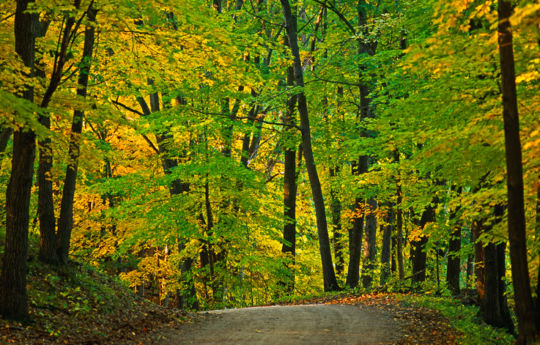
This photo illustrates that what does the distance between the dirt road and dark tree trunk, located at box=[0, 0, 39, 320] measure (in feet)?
9.48

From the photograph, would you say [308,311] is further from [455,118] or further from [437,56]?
[437,56]

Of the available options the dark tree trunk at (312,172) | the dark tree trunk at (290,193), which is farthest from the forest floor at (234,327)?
the dark tree trunk at (290,193)

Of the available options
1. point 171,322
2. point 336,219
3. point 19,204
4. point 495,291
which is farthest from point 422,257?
point 19,204

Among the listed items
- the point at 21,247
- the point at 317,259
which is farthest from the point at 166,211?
the point at 317,259

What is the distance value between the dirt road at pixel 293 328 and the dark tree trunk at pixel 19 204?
289 cm

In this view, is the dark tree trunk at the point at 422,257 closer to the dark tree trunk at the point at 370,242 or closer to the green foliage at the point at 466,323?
the dark tree trunk at the point at 370,242

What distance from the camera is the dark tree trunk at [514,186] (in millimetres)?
6719

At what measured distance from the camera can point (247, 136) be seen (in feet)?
74.2

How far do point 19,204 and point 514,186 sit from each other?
323 inches

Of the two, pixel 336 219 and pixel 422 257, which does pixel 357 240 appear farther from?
pixel 336 219

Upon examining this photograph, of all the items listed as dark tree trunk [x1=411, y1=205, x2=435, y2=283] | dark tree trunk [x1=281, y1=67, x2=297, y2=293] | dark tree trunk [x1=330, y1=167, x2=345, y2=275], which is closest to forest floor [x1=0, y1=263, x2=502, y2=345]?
dark tree trunk [x1=411, y1=205, x2=435, y2=283]

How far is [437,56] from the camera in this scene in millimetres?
8594

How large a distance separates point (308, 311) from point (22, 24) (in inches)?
365

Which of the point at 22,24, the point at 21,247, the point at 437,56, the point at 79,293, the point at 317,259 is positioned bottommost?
the point at 317,259
